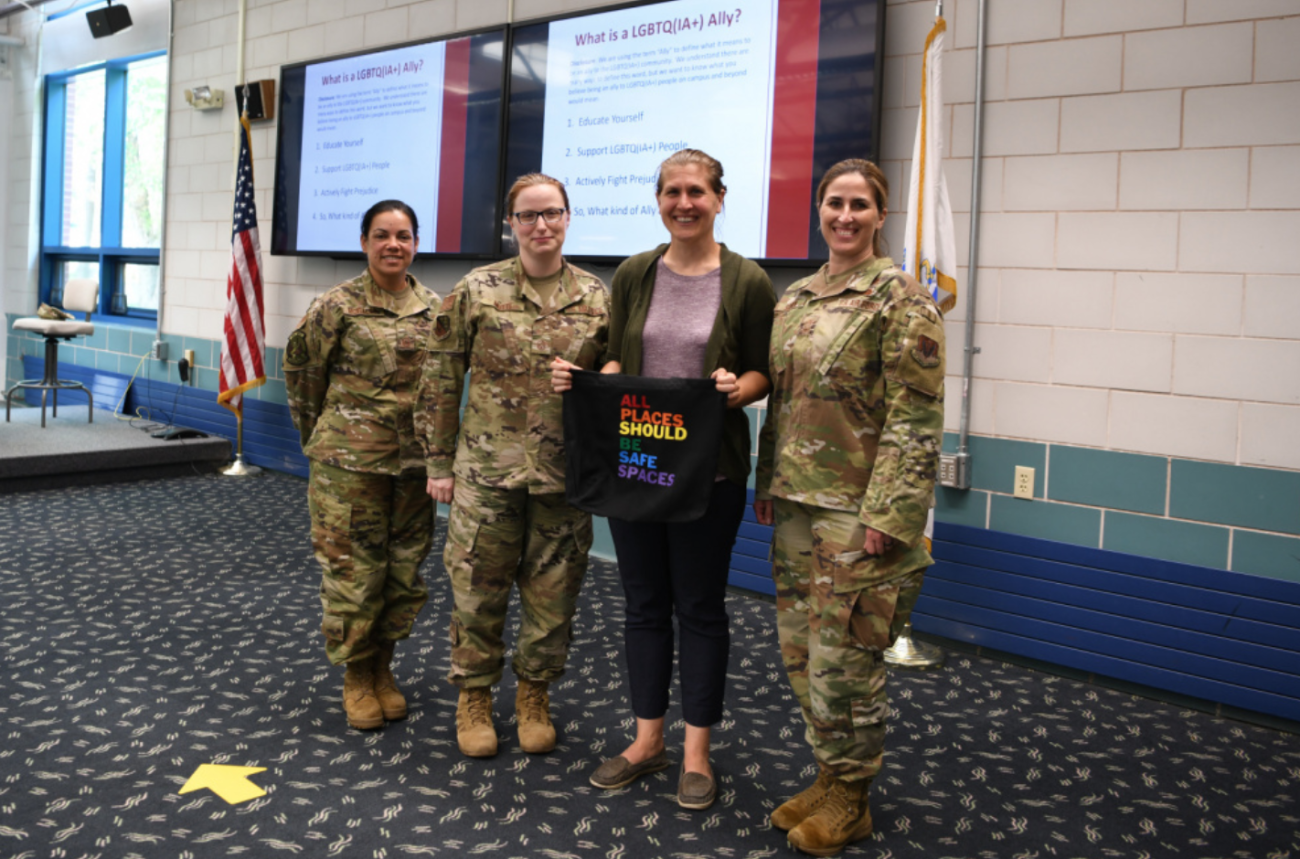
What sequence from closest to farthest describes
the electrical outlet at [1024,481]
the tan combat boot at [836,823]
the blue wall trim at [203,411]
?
the tan combat boot at [836,823], the electrical outlet at [1024,481], the blue wall trim at [203,411]

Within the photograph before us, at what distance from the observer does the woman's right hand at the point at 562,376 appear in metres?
2.03

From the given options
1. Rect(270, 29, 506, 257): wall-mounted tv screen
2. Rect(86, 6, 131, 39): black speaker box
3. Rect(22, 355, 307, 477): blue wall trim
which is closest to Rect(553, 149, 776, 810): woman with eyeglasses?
Rect(270, 29, 506, 257): wall-mounted tv screen

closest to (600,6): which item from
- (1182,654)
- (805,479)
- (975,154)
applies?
(975,154)

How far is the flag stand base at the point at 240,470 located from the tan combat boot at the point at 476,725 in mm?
3854

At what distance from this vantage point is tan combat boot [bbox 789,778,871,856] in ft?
6.22

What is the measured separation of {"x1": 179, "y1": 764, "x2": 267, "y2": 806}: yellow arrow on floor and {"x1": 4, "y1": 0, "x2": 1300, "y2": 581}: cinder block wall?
7.21 ft

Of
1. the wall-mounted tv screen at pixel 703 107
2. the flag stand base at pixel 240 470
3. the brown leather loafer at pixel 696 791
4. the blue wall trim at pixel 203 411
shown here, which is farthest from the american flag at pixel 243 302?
the brown leather loafer at pixel 696 791

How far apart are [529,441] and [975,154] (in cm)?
182

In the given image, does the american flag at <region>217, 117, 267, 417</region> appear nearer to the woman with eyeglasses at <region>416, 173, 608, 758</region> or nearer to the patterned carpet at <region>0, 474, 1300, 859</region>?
the patterned carpet at <region>0, 474, 1300, 859</region>

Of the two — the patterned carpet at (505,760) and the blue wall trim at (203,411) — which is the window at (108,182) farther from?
the patterned carpet at (505,760)

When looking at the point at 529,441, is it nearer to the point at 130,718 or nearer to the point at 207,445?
the point at 130,718

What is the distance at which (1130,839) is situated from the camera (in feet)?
6.60

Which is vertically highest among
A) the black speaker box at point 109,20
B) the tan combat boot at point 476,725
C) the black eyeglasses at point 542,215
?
the black speaker box at point 109,20

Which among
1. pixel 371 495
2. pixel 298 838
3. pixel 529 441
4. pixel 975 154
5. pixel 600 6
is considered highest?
pixel 600 6
